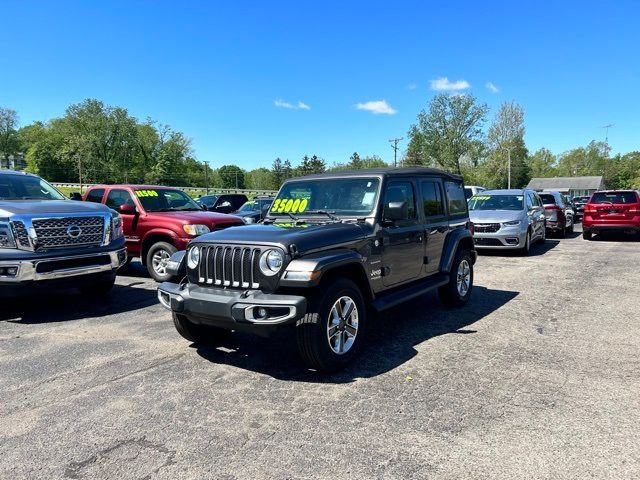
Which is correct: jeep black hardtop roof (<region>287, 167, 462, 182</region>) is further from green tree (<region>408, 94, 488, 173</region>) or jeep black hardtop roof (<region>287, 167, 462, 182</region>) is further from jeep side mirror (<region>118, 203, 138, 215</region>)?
green tree (<region>408, 94, 488, 173</region>)

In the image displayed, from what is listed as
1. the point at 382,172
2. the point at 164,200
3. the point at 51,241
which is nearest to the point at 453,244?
the point at 382,172

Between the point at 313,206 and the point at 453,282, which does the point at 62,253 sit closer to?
the point at 313,206

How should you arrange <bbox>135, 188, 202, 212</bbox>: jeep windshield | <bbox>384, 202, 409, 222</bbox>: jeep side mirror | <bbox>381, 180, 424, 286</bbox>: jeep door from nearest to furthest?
<bbox>384, 202, 409, 222</bbox>: jeep side mirror
<bbox>381, 180, 424, 286</bbox>: jeep door
<bbox>135, 188, 202, 212</bbox>: jeep windshield

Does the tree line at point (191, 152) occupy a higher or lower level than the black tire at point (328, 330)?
higher

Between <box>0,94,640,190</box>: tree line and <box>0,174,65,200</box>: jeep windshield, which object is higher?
<box>0,94,640,190</box>: tree line

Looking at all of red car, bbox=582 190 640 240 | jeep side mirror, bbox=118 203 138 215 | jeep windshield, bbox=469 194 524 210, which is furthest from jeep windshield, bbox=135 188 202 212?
red car, bbox=582 190 640 240

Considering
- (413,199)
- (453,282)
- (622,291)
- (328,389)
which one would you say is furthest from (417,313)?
(622,291)

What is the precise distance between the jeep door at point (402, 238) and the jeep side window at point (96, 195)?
7.21m

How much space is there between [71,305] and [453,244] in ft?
19.3

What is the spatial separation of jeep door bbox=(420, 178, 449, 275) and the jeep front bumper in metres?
2.64

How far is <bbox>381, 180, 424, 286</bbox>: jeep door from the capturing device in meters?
5.01

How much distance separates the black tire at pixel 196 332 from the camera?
4727 mm

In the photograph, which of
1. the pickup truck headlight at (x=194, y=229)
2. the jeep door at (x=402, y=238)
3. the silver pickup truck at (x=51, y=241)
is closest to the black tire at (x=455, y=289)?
the jeep door at (x=402, y=238)

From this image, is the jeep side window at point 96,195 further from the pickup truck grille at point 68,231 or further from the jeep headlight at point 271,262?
the jeep headlight at point 271,262
